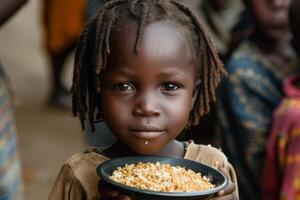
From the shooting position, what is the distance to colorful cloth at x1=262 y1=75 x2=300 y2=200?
3811 mm

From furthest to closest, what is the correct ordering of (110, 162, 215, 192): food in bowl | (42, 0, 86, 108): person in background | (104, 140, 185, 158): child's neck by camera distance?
(42, 0, 86, 108): person in background < (104, 140, 185, 158): child's neck < (110, 162, 215, 192): food in bowl

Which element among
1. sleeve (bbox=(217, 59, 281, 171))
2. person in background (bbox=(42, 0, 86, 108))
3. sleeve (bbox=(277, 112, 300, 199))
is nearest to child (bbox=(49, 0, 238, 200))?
sleeve (bbox=(277, 112, 300, 199))

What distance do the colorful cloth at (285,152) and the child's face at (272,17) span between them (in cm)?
31

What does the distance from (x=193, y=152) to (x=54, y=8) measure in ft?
15.1

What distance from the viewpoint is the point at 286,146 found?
154 inches

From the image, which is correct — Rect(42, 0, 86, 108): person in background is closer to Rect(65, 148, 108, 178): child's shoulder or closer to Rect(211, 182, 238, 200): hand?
Rect(65, 148, 108, 178): child's shoulder

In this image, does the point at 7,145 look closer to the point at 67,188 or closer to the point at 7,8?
the point at 7,8

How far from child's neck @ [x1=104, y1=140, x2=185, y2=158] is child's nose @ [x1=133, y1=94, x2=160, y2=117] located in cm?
20

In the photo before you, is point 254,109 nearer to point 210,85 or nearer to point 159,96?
point 210,85

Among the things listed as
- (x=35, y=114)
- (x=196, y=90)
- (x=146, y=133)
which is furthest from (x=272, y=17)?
(x=35, y=114)

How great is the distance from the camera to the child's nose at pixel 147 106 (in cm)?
215

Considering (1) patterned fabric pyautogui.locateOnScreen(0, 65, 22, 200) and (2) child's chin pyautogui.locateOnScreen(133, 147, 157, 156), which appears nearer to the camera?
(2) child's chin pyautogui.locateOnScreen(133, 147, 157, 156)

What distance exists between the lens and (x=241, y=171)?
427 cm

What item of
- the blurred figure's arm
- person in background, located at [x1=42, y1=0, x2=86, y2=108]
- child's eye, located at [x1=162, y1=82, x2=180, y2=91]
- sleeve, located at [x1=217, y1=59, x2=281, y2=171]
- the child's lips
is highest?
the blurred figure's arm
